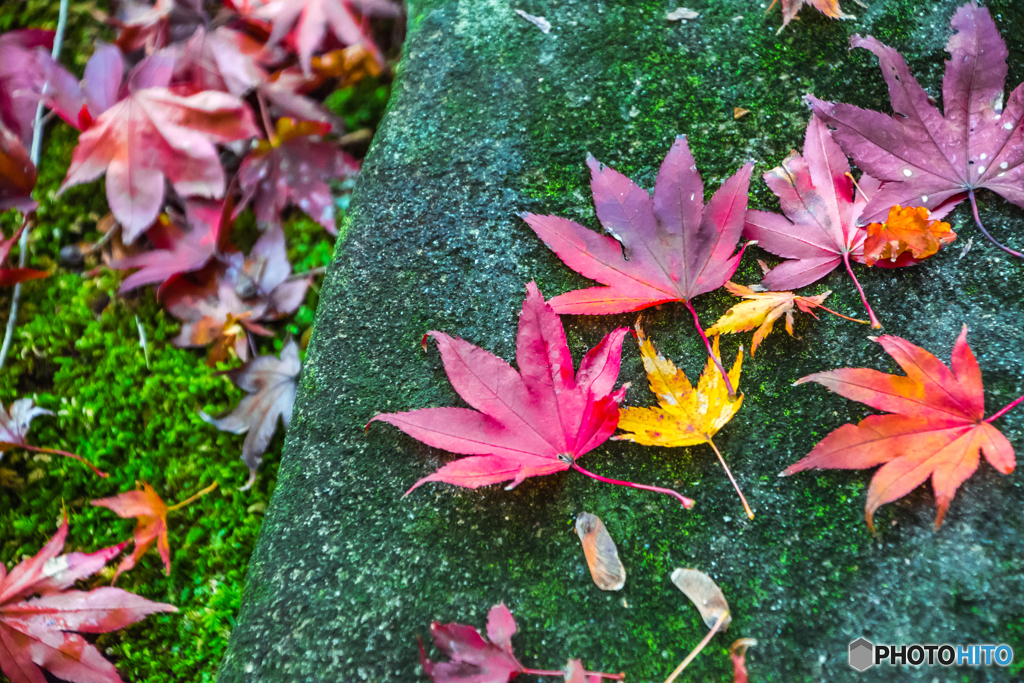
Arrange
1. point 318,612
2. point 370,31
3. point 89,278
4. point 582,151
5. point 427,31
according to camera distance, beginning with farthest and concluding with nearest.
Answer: point 370,31 < point 89,278 < point 427,31 < point 582,151 < point 318,612

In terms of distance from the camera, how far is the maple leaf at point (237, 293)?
4.58 ft

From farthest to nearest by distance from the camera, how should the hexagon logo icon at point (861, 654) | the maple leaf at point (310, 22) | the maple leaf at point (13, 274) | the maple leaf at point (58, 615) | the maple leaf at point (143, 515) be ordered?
the maple leaf at point (310, 22)
the maple leaf at point (13, 274)
the maple leaf at point (143, 515)
the maple leaf at point (58, 615)
the hexagon logo icon at point (861, 654)

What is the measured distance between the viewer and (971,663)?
2.55ft

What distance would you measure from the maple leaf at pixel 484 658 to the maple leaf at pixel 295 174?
0.99 m

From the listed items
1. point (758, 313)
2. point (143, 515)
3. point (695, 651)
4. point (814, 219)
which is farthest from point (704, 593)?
point (143, 515)

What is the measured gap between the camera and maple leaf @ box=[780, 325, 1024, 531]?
0.81 m

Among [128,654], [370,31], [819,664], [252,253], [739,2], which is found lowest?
[128,654]

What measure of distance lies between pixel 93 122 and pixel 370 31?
2.40 ft

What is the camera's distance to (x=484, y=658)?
33.2 inches

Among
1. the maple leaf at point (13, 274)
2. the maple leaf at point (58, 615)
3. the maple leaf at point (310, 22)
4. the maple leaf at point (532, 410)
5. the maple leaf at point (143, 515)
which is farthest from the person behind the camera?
the maple leaf at point (310, 22)

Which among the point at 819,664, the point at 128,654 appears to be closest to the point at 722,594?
the point at 819,664

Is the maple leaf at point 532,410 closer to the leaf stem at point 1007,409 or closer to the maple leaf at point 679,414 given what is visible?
the maple leaf at point 679,414

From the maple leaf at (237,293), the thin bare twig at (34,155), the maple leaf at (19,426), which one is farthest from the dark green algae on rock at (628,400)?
the thin bare twig at (34,155)

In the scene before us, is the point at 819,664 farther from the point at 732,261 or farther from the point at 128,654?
Answer: the point at 128,654
